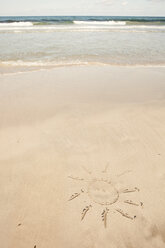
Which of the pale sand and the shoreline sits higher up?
the shoreline

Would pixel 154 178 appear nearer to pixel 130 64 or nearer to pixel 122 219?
pixel 122 219

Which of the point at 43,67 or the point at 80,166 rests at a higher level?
the point at 43,67

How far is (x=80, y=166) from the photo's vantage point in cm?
358

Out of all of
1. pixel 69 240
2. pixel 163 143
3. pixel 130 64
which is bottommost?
pixel 69 240

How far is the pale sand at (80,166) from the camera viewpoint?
8.56 ft

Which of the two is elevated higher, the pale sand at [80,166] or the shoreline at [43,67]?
the shoreline at [43,67]

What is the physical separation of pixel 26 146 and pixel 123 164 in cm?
198

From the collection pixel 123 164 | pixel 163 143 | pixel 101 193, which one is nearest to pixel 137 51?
pixel 163 143

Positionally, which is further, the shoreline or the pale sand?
the shoreline

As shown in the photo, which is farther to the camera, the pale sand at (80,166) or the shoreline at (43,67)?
the shoreline at (43,67)

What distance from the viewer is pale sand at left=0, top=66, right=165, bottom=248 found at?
2609 mm

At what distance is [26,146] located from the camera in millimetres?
4086

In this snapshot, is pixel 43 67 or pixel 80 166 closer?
pixel 80 166

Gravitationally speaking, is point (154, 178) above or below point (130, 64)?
below
